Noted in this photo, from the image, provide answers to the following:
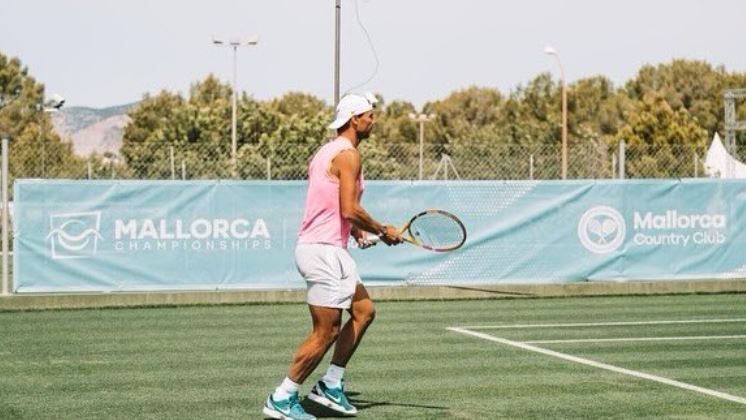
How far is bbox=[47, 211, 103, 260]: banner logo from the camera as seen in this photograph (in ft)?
55.3

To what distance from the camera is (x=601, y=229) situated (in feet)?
62.2

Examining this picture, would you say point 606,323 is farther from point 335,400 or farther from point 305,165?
point 305,165

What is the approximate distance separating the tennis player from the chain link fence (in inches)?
584

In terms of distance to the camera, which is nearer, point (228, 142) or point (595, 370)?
point (595, 370)

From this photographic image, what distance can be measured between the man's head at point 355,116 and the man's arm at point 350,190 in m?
0.26

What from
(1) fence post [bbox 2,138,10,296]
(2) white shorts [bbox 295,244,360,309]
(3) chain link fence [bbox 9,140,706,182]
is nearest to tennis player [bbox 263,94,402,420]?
(2) white shorts [bbox 295,244,360,309]

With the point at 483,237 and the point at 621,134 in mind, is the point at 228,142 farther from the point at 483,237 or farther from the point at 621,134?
the point at 483,237

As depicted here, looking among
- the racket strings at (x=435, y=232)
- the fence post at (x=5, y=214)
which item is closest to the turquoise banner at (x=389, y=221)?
the fence post at (x=5, y=214)

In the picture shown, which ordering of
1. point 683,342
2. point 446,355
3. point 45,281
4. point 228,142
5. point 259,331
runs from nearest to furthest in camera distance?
point 446,355, point 683,342, point 259,331, point 45,281, point 228,142

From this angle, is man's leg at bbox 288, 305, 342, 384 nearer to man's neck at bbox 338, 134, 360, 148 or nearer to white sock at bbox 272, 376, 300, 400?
white sock at bbox 272, 376, 300, 400

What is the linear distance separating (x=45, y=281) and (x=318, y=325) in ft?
30.4

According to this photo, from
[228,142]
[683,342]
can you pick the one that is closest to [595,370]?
[683,342]

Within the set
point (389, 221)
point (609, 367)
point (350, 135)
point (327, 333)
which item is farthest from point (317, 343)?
point (389, 221)

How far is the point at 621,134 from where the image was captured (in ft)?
219
